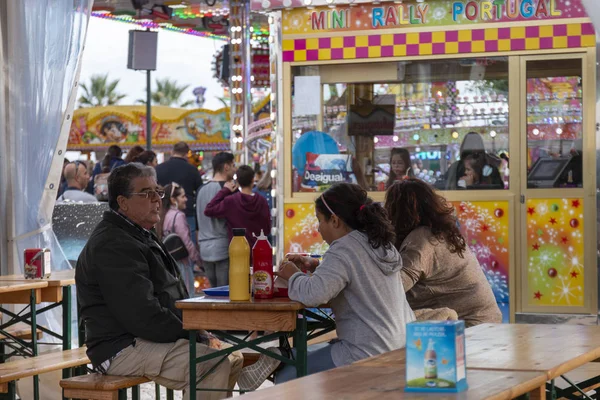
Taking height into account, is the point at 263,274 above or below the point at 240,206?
below

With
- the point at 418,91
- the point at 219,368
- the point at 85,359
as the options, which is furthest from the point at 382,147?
the point at 219,368

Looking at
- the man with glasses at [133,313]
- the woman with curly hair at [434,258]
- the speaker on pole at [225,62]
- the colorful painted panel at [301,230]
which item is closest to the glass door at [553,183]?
the colorful painted panel at [301,230]

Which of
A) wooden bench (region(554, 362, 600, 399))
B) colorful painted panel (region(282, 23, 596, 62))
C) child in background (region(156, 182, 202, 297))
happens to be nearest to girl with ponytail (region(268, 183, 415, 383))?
wooden bench (region(554, 362, 600, 399))

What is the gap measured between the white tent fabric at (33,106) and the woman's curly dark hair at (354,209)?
138 inches

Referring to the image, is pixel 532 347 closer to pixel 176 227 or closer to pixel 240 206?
pixel 176 227

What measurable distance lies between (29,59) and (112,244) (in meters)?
3.28

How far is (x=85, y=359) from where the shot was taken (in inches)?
225

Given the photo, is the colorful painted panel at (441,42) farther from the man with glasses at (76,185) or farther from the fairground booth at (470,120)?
the man with glasses at (76,185)

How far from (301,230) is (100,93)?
164 ft

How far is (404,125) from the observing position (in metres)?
8.48

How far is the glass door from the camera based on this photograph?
8023mm

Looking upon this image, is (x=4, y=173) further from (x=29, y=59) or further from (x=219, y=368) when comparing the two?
(x=219, y=368)

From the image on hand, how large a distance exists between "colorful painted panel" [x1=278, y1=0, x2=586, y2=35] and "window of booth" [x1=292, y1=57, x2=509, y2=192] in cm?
31

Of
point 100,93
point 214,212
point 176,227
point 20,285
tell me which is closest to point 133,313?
point 20,285
